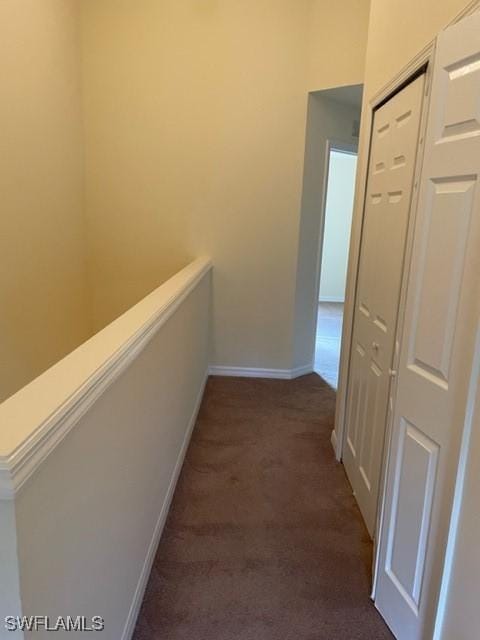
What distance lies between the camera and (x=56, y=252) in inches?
136

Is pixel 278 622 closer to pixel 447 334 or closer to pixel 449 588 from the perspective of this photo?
pixel 449 588

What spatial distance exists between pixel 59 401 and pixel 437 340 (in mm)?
1069

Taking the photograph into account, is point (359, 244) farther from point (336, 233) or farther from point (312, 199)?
point (336, 233)

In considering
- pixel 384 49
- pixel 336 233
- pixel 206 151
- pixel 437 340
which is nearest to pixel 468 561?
pixel 437 340

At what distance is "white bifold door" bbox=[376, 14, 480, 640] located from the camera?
1.28 meters

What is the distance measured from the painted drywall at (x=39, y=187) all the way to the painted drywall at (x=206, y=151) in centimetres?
25

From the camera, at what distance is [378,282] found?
2203 millimetres

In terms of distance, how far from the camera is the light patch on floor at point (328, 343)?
14.7 ft

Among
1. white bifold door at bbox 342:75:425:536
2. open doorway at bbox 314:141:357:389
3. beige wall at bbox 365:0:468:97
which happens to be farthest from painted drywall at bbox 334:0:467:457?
open doorway at bbox 314:141:357:389


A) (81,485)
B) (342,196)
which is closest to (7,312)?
(81,485)

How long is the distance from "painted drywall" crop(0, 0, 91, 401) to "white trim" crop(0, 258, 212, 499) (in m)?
1.48

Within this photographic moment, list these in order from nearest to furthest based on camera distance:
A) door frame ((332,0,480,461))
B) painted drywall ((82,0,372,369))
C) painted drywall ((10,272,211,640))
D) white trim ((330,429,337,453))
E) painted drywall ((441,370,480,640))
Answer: painted drywall ((10,272,211,640)) → painted drywall ((441,370,480,640)) → door frame ((332,0,480,461)) → white trim ((330,429,337,453)) → painted drywall ((82,0,372,369))

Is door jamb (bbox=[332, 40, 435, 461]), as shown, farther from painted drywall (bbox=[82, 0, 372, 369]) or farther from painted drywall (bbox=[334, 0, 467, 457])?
painted drywall (bbox=[82, 0, 372, 369])

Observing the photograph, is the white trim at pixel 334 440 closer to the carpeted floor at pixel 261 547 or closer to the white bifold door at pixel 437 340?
the carpeted floor at pixel 261 547
